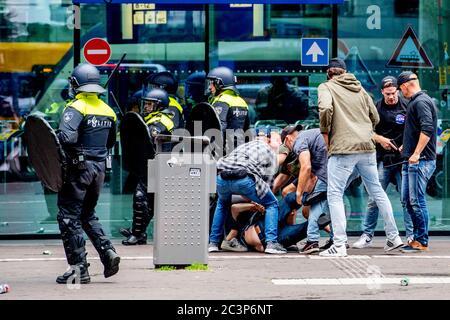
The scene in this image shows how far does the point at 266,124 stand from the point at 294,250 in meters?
2.31

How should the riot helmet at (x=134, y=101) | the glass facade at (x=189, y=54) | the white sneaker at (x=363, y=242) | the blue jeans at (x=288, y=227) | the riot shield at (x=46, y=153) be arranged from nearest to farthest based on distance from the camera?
the riot shield at (x=46, y=153) → the blue jeans at (x=288, y=227) → the white sneaker at (x=363, y=242) → the glass facade at (x=189, y=54) → the riot helmet at (x=134, y=101)

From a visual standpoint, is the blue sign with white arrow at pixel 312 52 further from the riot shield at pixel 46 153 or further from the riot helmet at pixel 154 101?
the riot shield at pixel 46 153

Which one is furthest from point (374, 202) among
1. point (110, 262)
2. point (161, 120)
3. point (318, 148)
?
point (110, 262)

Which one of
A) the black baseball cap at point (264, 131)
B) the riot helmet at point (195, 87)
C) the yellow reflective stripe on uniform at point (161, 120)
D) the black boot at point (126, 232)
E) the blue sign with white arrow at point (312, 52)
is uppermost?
the blue sign with white arrow at point (312, 52)

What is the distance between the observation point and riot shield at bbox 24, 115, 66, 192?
1116cm

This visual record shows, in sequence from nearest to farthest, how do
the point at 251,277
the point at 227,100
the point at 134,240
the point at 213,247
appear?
the point at 251,277, the point at 213,247, the point at 227,100, the point at 134,240

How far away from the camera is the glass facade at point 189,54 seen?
1556 cm

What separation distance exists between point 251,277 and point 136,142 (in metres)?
2.72

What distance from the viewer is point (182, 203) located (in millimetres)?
12102

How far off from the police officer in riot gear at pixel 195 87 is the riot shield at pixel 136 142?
1940 millimetres

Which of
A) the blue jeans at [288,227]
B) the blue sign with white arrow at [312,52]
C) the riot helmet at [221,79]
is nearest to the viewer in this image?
the blue jeans at [288,227]

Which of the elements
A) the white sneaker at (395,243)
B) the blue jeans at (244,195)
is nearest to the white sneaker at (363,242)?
the white sneaker at (395,243)

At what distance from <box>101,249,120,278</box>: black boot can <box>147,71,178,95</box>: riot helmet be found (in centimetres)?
433

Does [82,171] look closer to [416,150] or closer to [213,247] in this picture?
[213,247]
